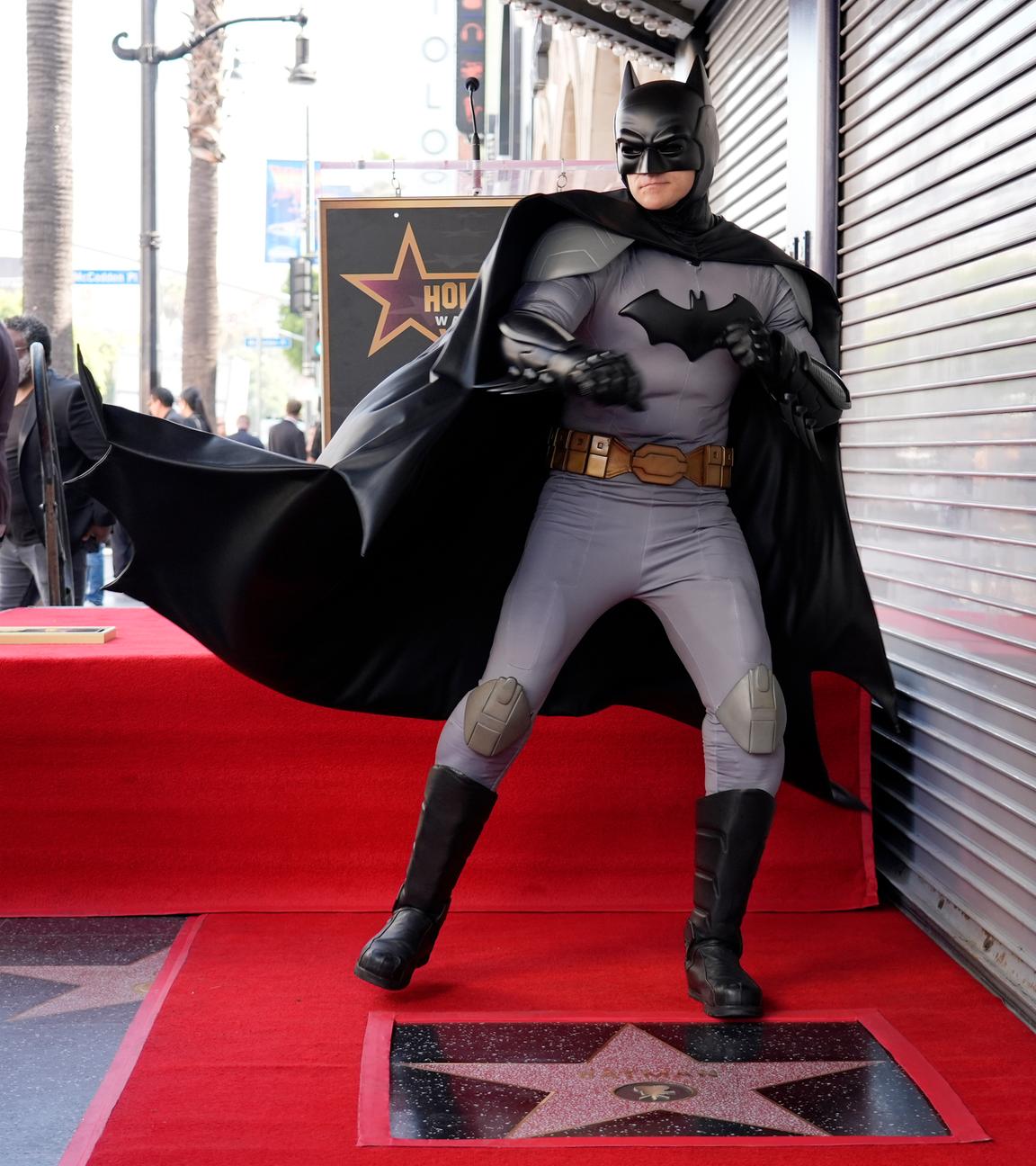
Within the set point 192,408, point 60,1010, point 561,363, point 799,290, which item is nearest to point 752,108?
point 799,290

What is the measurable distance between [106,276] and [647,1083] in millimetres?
15356

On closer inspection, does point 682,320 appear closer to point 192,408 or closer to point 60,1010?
point 60,1010

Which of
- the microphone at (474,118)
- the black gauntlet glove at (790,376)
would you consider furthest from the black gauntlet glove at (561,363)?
the microphone at (474,118)

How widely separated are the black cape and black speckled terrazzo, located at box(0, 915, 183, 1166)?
2.62 ft

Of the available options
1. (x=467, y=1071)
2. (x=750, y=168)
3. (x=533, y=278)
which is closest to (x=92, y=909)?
(x=467, y=1071)

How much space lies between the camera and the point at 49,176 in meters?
13.0

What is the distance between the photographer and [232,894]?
3.87m

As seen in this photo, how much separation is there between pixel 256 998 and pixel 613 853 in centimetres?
112

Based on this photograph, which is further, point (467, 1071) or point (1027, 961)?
point (1027, 961)

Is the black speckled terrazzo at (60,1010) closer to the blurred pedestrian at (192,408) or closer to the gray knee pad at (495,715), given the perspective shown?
the gray knee pad at (495,715)

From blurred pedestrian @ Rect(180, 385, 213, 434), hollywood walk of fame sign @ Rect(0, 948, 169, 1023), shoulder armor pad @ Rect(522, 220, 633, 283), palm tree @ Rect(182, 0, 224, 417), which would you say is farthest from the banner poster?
palm tree @ Rect(182, 0, 224, 417)

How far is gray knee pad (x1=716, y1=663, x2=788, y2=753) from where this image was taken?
306 centimetres

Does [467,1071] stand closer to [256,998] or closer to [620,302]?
[256,998]

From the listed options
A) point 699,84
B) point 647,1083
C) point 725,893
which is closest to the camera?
point 647,1083
